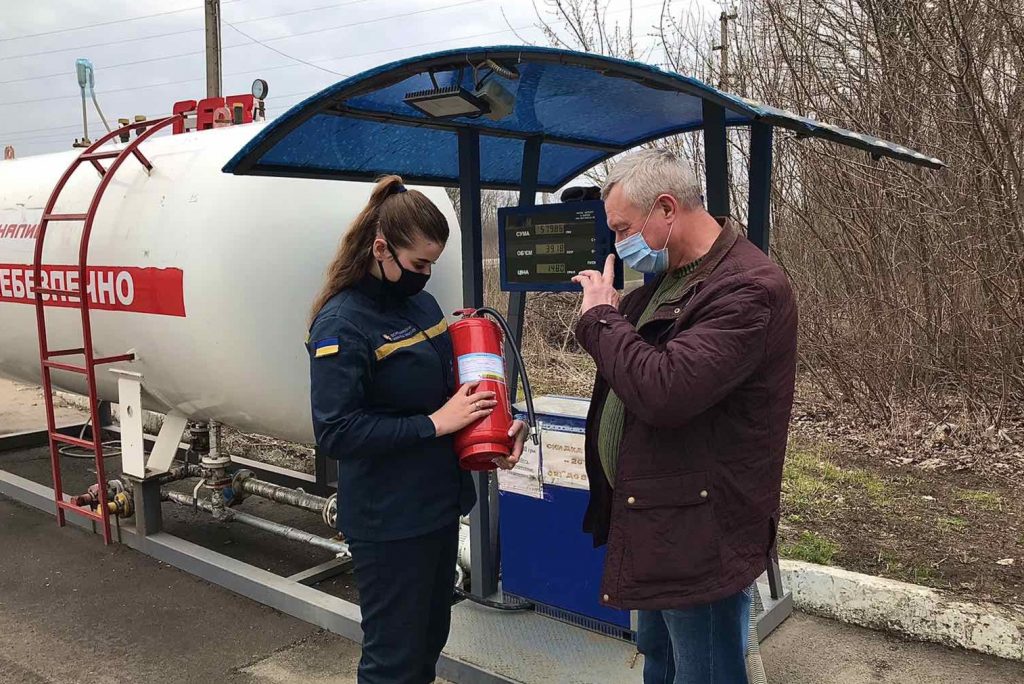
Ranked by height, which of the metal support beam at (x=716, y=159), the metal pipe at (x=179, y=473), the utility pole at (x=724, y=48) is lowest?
the metal pipe at (x=179, y=473)

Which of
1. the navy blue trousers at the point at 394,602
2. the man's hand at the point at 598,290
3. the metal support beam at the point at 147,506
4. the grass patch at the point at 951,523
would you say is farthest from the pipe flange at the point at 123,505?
the grass patch at the point at 951,523

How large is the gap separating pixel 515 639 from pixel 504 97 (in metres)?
2.21

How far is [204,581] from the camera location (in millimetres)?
4621

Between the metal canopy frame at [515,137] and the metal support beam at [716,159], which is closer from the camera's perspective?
the metal canopy frame at [515,137]

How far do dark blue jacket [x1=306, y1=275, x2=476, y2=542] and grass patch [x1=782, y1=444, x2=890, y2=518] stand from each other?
3092 mm

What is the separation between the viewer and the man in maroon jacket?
1.92 meters

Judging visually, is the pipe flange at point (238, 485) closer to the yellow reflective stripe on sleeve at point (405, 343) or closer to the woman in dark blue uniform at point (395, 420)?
the woman in dark blue uniform at point (395, 420)

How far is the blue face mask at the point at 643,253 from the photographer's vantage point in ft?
7.00

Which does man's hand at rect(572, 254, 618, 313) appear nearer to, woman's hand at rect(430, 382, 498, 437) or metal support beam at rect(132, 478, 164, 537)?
woman's hand at rect(430, 382, 498, 437)

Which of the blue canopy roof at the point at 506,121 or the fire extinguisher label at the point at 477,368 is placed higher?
the blue canopy roof at the point at 506,121

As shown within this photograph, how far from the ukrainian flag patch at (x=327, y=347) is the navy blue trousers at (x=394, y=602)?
0.58 m

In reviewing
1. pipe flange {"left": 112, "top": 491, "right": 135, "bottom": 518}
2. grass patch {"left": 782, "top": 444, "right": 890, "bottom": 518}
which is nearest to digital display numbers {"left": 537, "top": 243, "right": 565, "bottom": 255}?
grass patch {"left": 782, "top": 444, "right": 890, "bottom": 518}

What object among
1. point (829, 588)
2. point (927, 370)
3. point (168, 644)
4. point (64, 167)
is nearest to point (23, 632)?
point (168, 644)

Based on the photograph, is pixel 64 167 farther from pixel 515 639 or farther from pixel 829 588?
pixel 829 588
